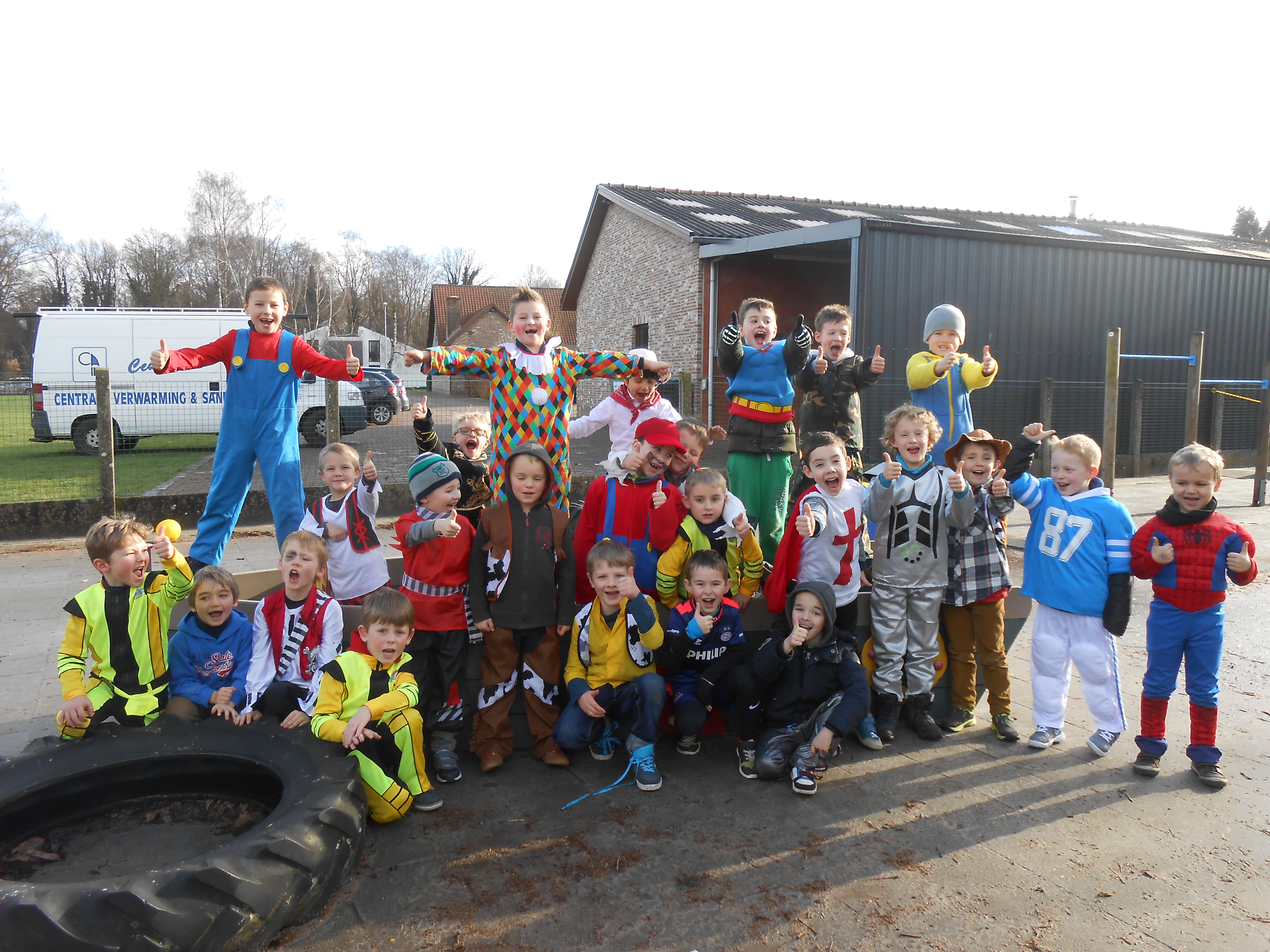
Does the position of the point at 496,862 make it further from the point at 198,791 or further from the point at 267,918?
the point at 198,791

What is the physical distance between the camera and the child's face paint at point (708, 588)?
3.77 m

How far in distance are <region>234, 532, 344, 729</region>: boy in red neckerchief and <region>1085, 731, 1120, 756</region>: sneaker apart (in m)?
3.52

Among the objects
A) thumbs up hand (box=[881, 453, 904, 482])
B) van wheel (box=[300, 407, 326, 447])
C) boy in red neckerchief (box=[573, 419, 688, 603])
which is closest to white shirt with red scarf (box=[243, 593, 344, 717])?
boy in red neckerchief (box=[573, 419, 688, 603])

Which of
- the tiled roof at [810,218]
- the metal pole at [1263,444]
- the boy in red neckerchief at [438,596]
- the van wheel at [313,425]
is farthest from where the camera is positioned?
the tiled roof at [810,218]

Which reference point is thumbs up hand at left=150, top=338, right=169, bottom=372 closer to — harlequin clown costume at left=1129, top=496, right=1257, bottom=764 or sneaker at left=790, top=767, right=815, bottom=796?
sneaker at left=790, top=767, right=815, bottom=796

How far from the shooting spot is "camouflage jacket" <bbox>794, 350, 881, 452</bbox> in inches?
203

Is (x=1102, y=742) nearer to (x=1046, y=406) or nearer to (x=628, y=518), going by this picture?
(x=628, y=518)

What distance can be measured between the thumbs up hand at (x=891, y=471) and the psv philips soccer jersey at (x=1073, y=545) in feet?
1.97

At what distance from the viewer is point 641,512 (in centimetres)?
419

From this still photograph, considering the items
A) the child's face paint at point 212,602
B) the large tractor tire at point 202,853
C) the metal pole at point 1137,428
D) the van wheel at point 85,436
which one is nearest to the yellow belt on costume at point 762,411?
the child's face paint at point 212,602

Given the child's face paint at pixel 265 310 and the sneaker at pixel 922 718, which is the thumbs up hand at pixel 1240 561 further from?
the child's face paint at pixel 265 310

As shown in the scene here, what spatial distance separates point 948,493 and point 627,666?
1838 mm

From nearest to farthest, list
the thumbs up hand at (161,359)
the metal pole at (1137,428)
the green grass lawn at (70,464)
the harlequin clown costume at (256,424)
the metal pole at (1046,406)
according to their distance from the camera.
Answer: the thumbs up hand at (161,359)
the harlequin clown costume at (256,424)
the green grass lawn at (70,464)
the metal pole at (1046,406)
the metal pole at (1137,428)

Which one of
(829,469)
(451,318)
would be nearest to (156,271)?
(451,318)
